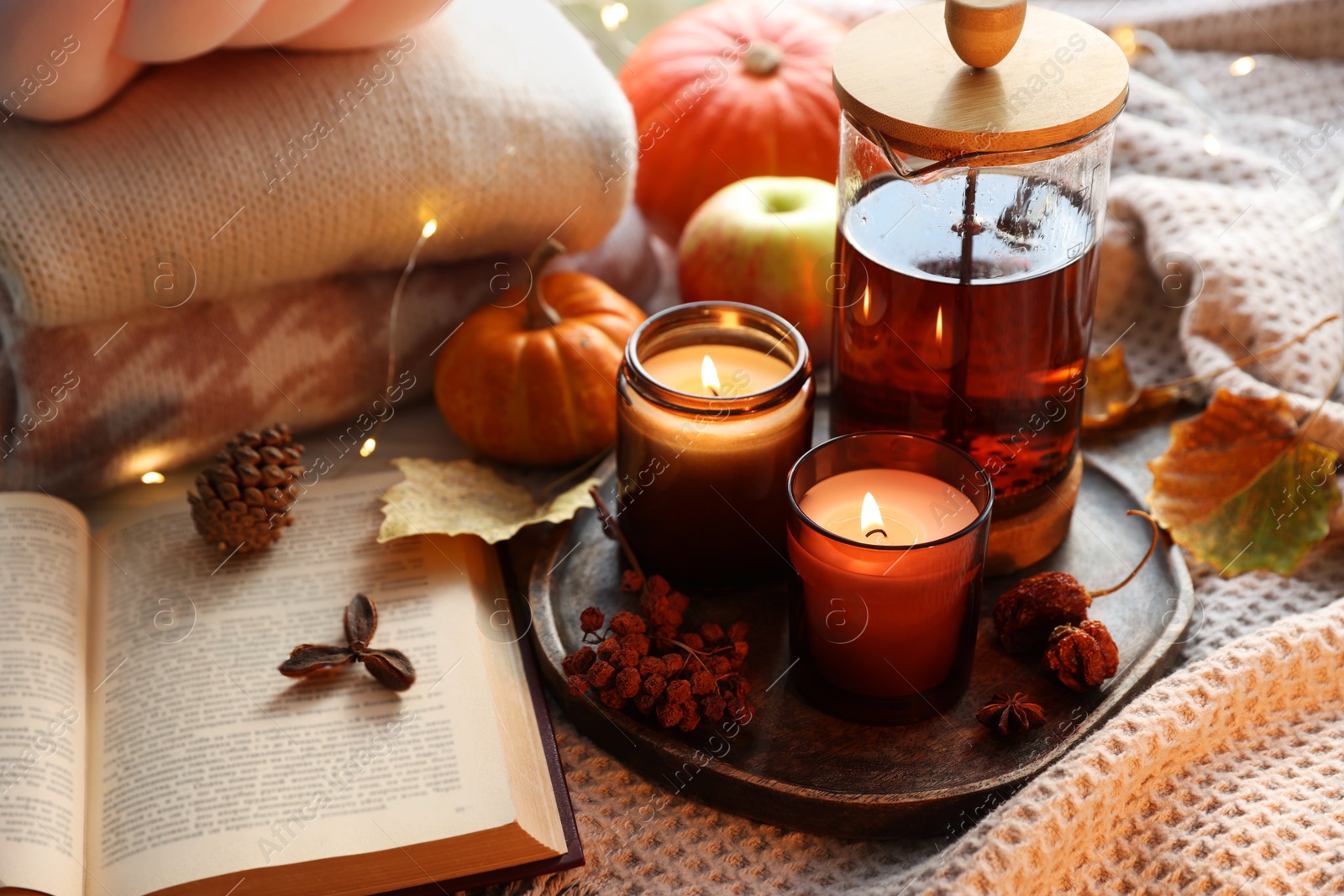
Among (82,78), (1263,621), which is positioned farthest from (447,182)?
(1263,621)

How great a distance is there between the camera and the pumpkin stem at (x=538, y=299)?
990 mm

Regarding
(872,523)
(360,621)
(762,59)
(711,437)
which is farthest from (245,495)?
(762,59)

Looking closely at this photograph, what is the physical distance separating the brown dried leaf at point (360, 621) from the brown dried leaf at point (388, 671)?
0.02 metres

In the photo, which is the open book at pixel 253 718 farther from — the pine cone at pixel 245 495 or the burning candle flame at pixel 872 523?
the burning candle flame at pixel 872 523

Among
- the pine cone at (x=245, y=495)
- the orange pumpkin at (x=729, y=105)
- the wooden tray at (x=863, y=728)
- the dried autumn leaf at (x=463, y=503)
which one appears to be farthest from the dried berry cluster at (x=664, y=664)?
the orange pumpkin at (x=729, y=105)

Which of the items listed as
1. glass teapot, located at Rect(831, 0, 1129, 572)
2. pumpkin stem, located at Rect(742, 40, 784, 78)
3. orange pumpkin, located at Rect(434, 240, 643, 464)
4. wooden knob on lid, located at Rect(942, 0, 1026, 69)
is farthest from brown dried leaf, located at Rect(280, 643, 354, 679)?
pumpkin stem, located at Rect(742, 40, 784, 78)

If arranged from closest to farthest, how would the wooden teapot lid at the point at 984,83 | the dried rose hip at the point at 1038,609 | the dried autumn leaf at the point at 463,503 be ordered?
the wooden teapot lid at the point at 984,83
the dried rose hip at the point at 1038,609
the dried autumn leaf at the point at 463,503

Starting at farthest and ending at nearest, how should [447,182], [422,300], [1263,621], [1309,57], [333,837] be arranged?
[1309,57] → [422,300] → [447,182] → [1263,621] → [333,837]

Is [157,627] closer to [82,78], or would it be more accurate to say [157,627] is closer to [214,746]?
[214,746]

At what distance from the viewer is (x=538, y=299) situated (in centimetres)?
99

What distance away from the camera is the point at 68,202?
0.85 metres

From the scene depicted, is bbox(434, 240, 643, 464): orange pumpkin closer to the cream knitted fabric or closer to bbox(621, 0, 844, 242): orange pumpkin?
the cream knitted fabric

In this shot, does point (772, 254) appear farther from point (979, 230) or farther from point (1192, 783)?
point (1192, 783)

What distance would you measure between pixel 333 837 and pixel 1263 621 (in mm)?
622
